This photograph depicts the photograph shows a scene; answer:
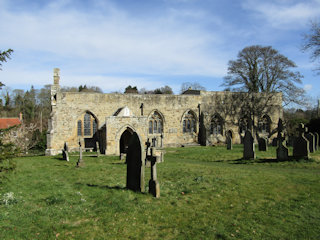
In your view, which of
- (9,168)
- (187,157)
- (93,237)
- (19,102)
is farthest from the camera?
(19,102)

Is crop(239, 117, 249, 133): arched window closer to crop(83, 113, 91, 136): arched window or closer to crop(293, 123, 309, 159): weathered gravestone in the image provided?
crop(293, 123, 309, 159): weathered gravestone

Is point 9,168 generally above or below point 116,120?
below

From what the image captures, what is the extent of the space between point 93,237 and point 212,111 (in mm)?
23691

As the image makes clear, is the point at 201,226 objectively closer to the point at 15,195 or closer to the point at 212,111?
the point at 15,195

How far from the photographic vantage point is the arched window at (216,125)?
27250 mm

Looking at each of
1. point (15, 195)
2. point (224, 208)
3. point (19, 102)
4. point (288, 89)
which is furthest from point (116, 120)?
point (19, 102)

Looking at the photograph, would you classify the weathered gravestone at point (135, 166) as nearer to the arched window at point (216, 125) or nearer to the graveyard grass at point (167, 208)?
the graveyard grass at point (167, 208)

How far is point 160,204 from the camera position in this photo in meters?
6.25

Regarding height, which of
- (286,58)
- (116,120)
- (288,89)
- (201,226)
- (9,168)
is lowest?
(201,226)

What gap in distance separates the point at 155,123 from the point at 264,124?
13935 millimetres

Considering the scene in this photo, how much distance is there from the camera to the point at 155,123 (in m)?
24.8

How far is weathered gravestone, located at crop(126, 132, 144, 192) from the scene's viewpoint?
7156 mm

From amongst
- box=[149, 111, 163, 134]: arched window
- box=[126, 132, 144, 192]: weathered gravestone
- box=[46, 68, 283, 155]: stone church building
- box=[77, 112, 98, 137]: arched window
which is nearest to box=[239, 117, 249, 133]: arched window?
box=[46, 68, 283, 155]: stone church building

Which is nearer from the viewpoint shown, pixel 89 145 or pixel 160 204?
pixel 160 204
